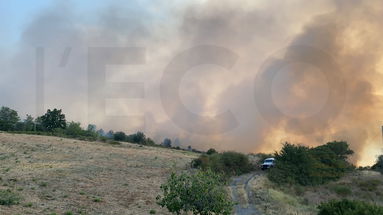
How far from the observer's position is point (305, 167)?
177ft

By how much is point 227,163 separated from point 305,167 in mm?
11257

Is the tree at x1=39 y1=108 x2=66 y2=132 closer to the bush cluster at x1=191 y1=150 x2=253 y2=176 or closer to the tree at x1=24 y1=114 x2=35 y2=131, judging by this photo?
the tree at x1=24 y1=114 x2=35 y2=131

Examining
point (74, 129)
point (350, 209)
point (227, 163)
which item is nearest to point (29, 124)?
point (74, 129)

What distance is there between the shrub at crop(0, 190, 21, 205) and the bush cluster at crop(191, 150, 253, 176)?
2870 centimetres

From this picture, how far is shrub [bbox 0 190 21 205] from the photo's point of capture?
23.9 meters

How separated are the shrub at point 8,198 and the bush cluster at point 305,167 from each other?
3274cm

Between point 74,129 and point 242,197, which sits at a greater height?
point 74,129

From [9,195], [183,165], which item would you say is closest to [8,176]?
[9,195]

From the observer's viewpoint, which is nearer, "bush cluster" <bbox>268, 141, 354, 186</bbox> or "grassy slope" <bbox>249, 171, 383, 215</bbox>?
"grassy slope" <bbox>249, 171, 383, 215</bbox>

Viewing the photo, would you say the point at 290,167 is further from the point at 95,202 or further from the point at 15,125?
the point at 15,125

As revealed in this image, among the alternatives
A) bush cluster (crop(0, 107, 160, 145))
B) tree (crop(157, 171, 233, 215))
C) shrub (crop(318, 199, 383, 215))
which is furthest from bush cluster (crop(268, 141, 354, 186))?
bush cluster (crop(0, 107, 160, 145))

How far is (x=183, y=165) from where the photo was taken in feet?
185

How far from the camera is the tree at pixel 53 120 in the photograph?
13162cm

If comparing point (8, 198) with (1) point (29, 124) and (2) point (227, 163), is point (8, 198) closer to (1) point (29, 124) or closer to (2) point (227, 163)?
(2) point (227, 163)
